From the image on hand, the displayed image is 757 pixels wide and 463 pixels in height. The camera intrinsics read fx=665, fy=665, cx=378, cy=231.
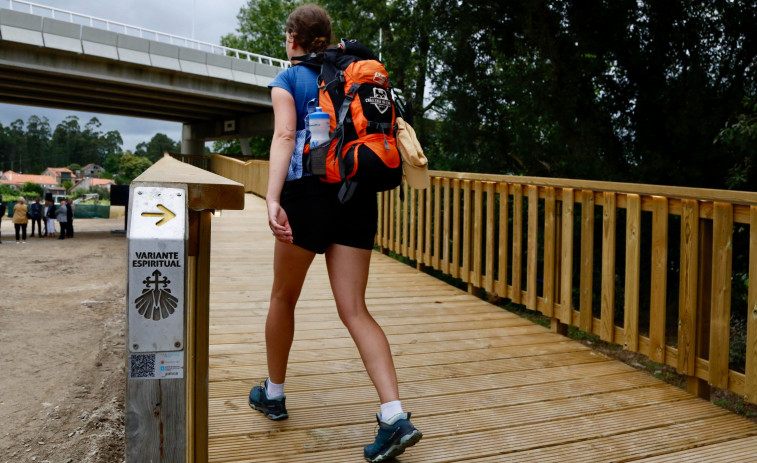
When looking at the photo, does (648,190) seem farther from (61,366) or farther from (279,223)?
(61,366)

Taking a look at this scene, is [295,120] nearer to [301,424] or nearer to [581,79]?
[301,424]

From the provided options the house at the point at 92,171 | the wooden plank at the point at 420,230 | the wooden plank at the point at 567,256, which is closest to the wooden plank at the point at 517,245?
the wooden plank at the point at 567,256

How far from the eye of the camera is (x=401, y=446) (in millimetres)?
2246

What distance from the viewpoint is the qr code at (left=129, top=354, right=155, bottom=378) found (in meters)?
1.44

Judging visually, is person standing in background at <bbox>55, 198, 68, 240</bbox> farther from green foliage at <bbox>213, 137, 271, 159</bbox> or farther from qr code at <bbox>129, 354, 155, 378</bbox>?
qr code at <bbox>129, 354, 155, 378</bbox>

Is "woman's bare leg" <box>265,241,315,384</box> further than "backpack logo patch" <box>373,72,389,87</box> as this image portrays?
Yes

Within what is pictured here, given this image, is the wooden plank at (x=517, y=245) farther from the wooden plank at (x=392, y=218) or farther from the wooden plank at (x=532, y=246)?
the wooden plank at (x=392, y=218)

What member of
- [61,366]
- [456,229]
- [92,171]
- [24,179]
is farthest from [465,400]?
[92,171]

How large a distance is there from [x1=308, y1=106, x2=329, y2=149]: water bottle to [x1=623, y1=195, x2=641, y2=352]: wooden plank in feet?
6.59

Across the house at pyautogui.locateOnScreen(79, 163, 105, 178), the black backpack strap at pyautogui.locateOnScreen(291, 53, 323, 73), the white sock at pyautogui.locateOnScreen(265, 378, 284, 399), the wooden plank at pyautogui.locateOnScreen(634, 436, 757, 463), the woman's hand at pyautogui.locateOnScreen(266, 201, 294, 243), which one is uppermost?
the house at pyautogui.locateOnScreen(79, 163, 105, 178)

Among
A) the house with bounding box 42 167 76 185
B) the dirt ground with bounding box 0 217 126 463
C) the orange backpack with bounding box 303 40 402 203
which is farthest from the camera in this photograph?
the house with bounding box 42 167 76 185

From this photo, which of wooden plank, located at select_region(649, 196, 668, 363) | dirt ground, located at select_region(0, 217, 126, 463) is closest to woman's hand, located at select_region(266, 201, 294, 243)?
dirt ground, located at select_region(0, 217, 126, 463)

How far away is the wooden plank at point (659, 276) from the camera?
11.0ft

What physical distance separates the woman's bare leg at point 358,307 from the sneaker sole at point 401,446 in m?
0.17
